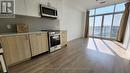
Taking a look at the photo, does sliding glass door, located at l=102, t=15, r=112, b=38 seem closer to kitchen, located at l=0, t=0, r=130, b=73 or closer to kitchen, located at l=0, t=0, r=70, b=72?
kitchen, located at l=0, t=0, r=130, b=73

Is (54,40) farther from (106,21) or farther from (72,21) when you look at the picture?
(106,21)

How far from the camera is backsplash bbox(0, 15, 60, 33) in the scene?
2333 millimetres

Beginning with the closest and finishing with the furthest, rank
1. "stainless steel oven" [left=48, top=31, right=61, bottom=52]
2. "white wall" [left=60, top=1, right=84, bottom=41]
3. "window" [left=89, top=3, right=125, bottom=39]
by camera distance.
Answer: "stainless steel oven" [left=48, top=31, right=61, bottom=52] < "white wall" [left=60, top=1, right=84, bottom=41] < "window" [left=89, top=3, right=125, bottom=39]

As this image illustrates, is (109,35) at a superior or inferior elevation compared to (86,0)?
inferior

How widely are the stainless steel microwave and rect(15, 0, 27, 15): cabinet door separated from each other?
0.63 meters

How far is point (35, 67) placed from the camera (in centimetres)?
206

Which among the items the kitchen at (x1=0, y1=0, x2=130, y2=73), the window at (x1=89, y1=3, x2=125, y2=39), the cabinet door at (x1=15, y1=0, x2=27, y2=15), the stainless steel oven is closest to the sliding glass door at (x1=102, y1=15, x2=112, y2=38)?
the window at (x1=89, y1=3, x2=125, y2=39)

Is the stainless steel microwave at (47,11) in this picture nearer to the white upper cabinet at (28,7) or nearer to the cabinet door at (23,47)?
the white upper cabinet at (28,7)

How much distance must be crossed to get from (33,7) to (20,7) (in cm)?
45

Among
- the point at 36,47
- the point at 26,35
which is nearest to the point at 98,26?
the point at 36,47

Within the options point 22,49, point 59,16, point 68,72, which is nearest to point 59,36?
point 59,16

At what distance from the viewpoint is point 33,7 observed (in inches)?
105

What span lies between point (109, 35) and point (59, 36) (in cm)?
457

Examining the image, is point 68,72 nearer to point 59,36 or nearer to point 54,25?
point 59,36
